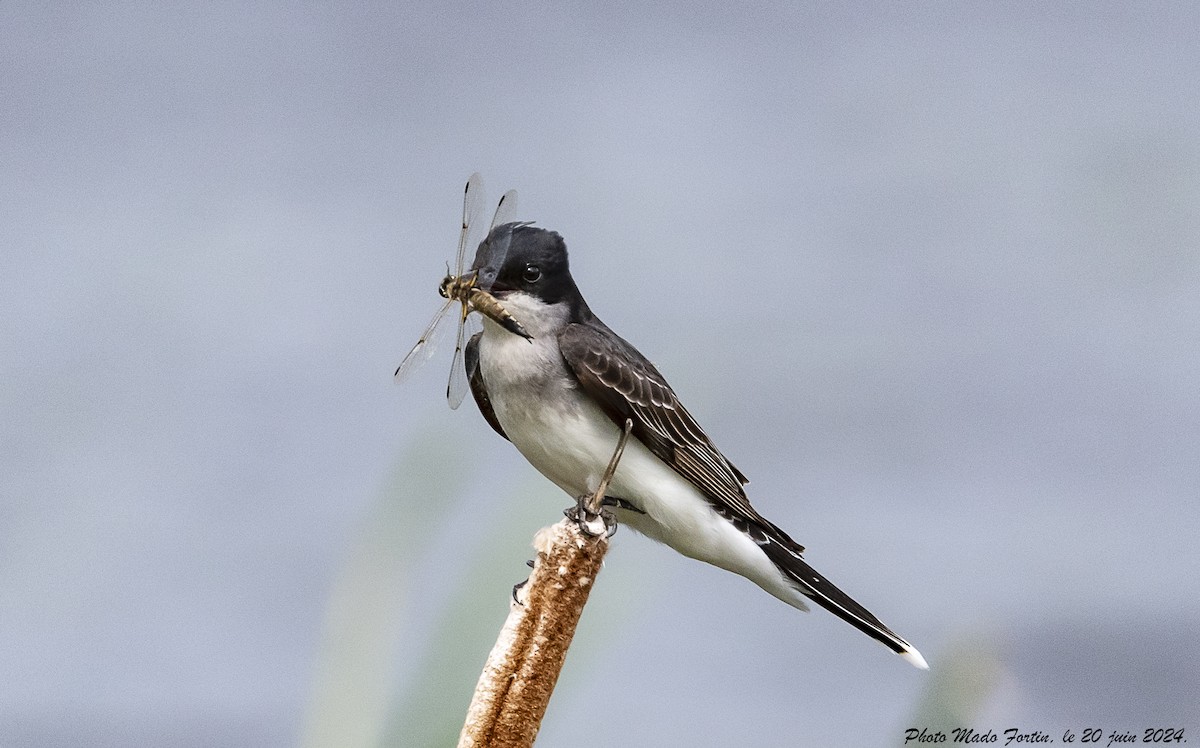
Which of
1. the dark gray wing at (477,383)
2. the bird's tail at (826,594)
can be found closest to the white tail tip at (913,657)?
the bird's tail at (826,594)

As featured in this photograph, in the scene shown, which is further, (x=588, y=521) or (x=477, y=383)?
(x=477, y=383)

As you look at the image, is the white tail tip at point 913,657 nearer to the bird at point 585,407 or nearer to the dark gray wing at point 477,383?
the bird at point 585,407

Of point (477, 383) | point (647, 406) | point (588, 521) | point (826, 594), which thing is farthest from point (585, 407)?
point (588, 521)

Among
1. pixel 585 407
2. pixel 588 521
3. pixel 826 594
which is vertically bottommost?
pixel 588 521

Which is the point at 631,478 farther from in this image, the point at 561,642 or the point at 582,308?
the point at 561,642

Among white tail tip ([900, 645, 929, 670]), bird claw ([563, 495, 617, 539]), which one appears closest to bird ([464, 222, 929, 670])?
white tail tip ([900, 645, 929, 670])

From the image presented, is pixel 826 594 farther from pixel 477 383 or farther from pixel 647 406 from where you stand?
pixel 477 383

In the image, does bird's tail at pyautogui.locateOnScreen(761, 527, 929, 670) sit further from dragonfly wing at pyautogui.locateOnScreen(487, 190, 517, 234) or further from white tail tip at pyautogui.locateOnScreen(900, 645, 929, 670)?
dragonfly wing at pyautogui.locateOnScreen(487, 190, 517, 234)
